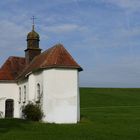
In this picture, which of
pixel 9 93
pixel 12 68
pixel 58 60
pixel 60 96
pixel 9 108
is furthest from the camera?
pixel 12 68

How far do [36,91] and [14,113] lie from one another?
963cm

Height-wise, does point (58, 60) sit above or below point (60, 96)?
above

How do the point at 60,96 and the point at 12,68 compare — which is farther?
the point at 12,68

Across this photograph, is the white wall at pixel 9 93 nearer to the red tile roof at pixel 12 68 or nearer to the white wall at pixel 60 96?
the red tile roof at pixel 12 68

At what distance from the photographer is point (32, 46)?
50.2 meters

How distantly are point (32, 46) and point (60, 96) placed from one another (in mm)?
14453

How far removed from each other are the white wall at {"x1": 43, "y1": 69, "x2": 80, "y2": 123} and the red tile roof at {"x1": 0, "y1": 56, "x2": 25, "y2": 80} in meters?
12.9

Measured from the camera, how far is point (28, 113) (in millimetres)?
37469

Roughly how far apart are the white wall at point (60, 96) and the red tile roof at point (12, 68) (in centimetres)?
1292

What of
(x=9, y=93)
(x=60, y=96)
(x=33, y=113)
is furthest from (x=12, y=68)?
(x=60, y=96)

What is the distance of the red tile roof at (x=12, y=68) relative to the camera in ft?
164

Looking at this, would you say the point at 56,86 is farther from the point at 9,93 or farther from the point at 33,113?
the point at 9,93

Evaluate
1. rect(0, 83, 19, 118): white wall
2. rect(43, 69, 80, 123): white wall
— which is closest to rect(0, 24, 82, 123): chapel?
rect(43, 69, 80, 123): white wall

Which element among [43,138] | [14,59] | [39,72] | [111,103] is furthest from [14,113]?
[111,103]
